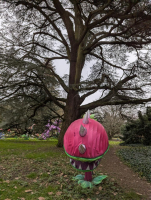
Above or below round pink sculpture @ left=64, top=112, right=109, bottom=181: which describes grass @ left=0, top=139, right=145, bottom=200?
below

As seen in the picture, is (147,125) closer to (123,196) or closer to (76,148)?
(123,196)

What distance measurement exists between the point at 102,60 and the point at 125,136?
7.03 m

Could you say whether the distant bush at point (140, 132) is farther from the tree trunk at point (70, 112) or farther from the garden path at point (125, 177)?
the tree trunk at point (70, 112)

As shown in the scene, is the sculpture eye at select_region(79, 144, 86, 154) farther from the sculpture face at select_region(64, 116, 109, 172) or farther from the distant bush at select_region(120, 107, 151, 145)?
the distant bush at select_region(120, 107, 151, 145)

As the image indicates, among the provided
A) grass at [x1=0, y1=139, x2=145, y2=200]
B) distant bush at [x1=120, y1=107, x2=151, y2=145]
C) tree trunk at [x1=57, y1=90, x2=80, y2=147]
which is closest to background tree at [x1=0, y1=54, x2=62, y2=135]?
tree trunk at [x1=57, y1=90, x2=80, y2=147]

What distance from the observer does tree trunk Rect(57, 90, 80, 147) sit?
34.0 feet

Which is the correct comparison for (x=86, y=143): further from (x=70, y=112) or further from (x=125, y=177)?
(x=70, y=112)

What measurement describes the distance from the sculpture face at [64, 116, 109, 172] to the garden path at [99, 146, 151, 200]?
192 cm

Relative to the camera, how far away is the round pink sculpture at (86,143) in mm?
3682

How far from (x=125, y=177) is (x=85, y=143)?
135 inches

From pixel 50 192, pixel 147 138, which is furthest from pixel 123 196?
pixel 147 138

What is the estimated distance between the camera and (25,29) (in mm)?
11781

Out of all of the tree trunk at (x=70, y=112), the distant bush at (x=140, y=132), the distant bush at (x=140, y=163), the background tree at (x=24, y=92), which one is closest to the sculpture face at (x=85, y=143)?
the distant bush at (x=140, y=163)

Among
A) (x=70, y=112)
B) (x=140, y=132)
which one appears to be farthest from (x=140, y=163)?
(x=140, y=132)
